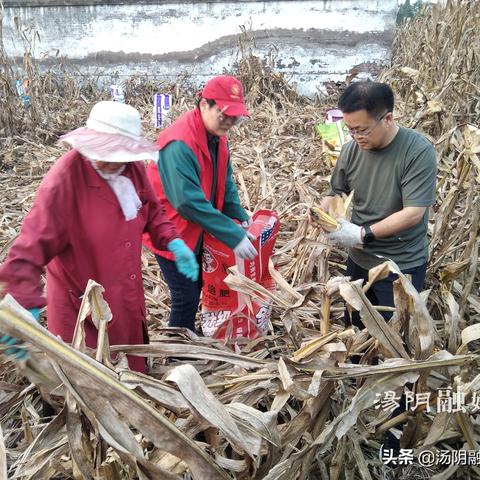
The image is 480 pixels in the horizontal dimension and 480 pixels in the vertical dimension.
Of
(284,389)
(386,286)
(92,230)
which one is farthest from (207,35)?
(284,389)

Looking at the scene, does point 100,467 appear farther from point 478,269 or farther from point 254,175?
point 254,175

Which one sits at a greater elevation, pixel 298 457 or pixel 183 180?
pixel 183 180

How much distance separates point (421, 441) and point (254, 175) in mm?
3017

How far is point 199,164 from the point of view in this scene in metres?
2.16

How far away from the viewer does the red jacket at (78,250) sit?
148cm

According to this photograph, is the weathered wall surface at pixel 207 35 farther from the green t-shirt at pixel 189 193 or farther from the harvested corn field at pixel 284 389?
the green t-shirt at pixel 189 193

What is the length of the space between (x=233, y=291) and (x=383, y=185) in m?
0.88

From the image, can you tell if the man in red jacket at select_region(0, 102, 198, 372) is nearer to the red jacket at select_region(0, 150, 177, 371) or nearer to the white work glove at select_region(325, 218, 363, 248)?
the red jacket at select_region(0, 150, 177, 371)

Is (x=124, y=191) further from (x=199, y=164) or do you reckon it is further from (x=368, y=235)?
(x=368, y=235)

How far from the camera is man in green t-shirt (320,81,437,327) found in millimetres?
1876

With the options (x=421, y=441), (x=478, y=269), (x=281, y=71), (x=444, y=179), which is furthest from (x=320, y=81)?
(x=421, y=441)

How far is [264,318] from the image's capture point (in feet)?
7.50

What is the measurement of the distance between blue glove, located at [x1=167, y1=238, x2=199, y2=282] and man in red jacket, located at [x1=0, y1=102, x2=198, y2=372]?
199mm

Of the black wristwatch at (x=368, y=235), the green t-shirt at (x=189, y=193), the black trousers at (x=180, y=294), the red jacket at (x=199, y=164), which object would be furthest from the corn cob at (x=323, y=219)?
the black trousers at (x=180, y=294)
